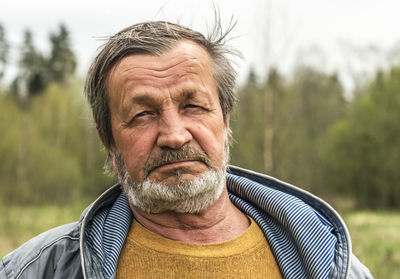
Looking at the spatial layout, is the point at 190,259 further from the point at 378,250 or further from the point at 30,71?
the point at 30,71

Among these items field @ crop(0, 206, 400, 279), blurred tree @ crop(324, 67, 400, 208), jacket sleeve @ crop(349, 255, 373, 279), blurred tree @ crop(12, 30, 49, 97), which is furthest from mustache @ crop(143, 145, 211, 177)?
blurred tree @ crop(12, 30, 49, 97)

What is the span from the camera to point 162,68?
2.13 metres

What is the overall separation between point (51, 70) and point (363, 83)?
28.0 meters

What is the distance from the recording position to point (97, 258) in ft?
6.19

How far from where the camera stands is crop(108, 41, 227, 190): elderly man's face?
2.06m

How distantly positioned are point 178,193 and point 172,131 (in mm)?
288

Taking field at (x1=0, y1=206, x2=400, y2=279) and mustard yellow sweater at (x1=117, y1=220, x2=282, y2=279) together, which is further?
field at (x1=0, y1=206, x2=400, y2=279)

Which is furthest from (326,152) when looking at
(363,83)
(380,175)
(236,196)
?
(236,196)

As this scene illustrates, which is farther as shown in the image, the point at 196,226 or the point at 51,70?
the point at 51,70

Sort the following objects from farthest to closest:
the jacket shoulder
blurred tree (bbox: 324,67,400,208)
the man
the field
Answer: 1. blurred tree (bbox: 324,67,400,208)
2. the field
3. the man
4. the jacket shoulder

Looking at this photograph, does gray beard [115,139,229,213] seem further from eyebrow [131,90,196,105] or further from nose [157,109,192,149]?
eyebrow [131,90,196,105]

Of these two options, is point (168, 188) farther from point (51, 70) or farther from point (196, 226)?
point (51, 70)

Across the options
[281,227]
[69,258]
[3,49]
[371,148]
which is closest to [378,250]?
[281,227]

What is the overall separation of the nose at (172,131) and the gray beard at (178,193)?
144 millimetres
